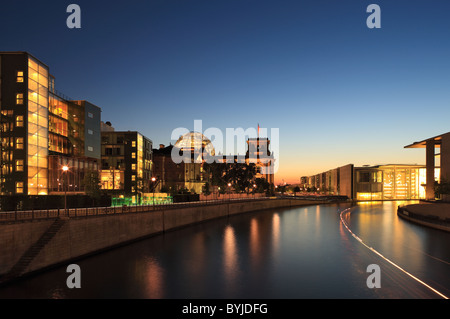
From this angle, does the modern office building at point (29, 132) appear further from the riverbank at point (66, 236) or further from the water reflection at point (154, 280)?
the water reflection at point (154, 280)

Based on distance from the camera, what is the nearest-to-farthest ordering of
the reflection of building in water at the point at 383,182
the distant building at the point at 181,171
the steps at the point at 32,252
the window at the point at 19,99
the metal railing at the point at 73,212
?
the steps at the point at 32,252
the metal railing at the point at 73,212
the window at the point at 19,99
the distant building at the point at 181,171
the reflection of building in water at the point at 383,182

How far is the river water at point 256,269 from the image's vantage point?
81.7ft

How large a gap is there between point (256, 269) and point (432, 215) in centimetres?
5257

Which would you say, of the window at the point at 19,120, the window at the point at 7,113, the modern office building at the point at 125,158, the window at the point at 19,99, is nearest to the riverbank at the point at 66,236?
the window at the point at 19,120

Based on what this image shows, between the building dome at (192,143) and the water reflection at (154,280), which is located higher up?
the building dome at (192,143)

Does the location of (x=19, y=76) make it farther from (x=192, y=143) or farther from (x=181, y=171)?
(x=192, y=143)

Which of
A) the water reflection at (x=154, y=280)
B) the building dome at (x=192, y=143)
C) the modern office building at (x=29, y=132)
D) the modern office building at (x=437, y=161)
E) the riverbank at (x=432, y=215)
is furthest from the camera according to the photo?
the building dome at (x=192, y=143)

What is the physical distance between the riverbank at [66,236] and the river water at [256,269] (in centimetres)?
102

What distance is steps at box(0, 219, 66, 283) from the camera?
2492cm

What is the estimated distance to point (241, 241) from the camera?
49312 mm

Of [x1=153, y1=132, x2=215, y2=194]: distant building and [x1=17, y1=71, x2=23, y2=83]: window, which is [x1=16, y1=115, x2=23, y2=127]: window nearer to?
[x1=17, y1=71, x2=23, y2=83]: window

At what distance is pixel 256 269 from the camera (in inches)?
1292

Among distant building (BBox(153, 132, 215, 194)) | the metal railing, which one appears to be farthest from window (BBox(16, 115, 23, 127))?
distant building (BBox(153, 132, 215, 194))

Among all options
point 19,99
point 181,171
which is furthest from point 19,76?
point 181,171
